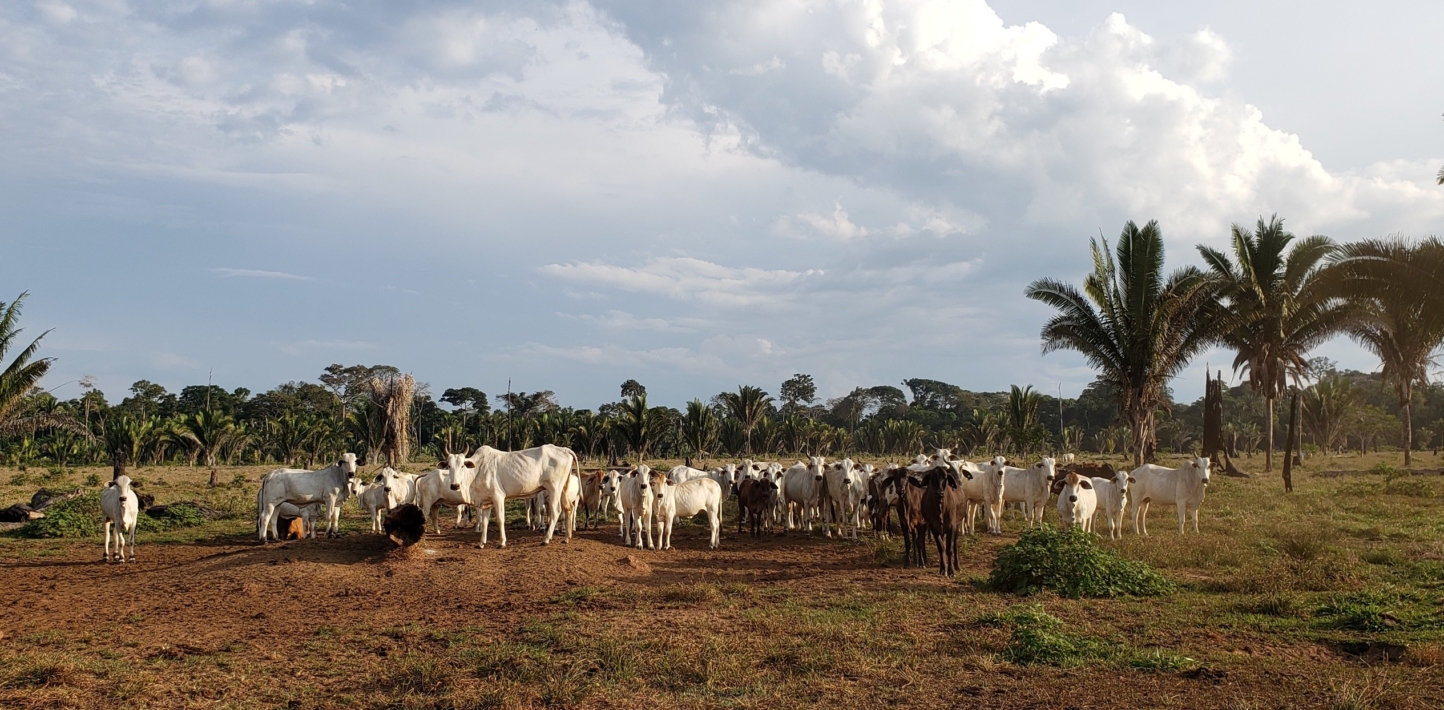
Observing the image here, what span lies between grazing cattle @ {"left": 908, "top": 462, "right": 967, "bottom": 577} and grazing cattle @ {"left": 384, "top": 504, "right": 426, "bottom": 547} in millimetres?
8401

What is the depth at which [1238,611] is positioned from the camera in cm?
1059

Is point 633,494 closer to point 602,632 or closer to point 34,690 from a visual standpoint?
point 602,632

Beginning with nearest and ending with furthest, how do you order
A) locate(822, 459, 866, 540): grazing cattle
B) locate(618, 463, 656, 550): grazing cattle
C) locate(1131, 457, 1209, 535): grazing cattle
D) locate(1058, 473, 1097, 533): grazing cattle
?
locate(1058, 473, 1097, 533): grazing cattle < locate(618, 463, 656, 550): grazing cattle < locate(1131, 457, 1209, 535): grazing cattle < locate(822, 459, 866, 540): grazing cattle

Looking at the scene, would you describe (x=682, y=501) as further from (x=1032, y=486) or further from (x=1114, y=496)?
(x=1114, y=496)

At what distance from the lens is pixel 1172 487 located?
735 inches

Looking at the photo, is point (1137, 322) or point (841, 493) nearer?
point (841, 493)

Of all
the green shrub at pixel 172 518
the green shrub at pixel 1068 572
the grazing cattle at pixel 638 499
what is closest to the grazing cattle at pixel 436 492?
the grazing cattle at pixel 638 499

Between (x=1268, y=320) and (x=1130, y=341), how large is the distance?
5921 mm

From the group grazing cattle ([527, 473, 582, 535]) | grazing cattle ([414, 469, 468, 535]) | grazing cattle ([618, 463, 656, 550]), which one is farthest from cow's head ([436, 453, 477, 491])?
grazing cattle ([618, 463, 656, 550])

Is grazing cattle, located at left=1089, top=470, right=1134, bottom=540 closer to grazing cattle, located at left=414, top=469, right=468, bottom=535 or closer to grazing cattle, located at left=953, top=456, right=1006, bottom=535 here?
grazing cattle, located at left=953, top=456, right=1006, bottom=535

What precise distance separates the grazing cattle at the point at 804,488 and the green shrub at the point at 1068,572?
8062mm

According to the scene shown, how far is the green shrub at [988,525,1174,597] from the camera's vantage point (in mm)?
11688

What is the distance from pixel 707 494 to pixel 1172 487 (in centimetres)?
980

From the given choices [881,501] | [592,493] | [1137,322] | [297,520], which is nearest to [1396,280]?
[1137,322]
